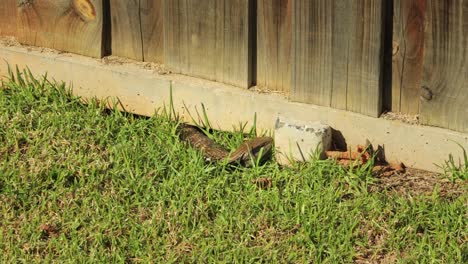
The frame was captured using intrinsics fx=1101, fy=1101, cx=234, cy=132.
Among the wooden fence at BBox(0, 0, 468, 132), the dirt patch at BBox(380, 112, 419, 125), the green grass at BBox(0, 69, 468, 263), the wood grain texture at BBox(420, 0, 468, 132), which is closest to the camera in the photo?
the green grass at BBox(0, 69, 468, 263)

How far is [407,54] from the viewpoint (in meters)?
4.68

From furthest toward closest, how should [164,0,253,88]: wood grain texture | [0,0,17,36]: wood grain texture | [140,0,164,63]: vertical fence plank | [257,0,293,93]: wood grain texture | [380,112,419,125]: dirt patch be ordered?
[0,0,17,36]: wood grain texture → [140,0,164,63]: vertical fence plank → [164,0,253,88]: wood grain texture → [257,0,293,93]: wood grain texture → [380,112,419,125]: dirt patch

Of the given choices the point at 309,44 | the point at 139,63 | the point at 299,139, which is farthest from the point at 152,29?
the point at 299,139

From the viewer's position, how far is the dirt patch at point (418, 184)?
4559mm

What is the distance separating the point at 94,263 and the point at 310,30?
1.41 meters

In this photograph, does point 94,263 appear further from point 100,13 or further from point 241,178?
point 100,13

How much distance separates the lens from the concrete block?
4766 mm

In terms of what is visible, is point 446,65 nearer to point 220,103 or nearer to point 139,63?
point 220,103

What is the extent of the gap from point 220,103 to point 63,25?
1009 millimetres

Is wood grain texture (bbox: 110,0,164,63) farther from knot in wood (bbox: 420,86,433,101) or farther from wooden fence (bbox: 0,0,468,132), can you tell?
knot in wood (bbox: 420,86,433,101)

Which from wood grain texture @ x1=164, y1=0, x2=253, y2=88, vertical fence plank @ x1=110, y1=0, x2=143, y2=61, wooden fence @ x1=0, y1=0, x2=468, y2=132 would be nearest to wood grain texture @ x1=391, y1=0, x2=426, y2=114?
wooden fence @ x1=0, y1=0, x2=468, y2=132

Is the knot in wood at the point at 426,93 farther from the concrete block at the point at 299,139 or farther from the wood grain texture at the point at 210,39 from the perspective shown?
the wood grain texture at the point at 210,39

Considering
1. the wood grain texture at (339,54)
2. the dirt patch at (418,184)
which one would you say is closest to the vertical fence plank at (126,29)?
the wood grain texture at (339,54)

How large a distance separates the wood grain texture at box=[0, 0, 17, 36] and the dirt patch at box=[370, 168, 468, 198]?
2.18m
